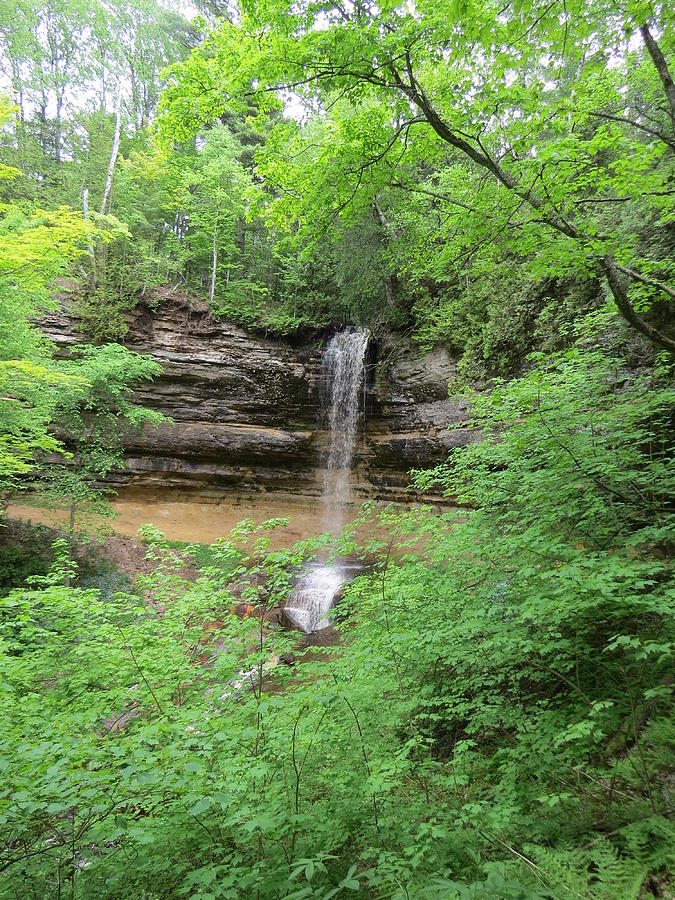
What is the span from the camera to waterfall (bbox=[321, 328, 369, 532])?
16.6 m

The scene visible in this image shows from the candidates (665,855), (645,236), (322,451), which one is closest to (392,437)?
(322,451)

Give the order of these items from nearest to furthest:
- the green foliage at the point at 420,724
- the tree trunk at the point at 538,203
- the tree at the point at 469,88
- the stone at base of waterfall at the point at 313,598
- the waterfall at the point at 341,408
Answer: the green foliage at the point at 420,724
the tree at the point at 469,88
the tree trunk at the point at 538,203
the stone at base of waterfall at the point at 313,598
the waterfall at the point at 341,408

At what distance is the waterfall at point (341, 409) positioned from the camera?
16625mm

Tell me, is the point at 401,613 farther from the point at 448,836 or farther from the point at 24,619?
the point at 24,619

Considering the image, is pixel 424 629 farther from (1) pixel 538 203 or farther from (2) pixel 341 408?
(2) pixel 341 408

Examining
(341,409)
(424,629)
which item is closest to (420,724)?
(424,629)

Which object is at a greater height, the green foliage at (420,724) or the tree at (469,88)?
the tree at (469,88)

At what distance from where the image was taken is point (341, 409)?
16.8 meters

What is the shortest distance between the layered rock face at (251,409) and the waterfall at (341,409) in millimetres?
378

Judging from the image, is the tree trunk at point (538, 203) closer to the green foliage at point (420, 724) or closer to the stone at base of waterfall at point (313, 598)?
the green foliage at point (420, 724)

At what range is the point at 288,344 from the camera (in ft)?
58.0

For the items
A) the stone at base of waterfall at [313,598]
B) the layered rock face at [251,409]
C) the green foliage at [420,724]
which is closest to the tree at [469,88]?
the green foliage at [420,724]

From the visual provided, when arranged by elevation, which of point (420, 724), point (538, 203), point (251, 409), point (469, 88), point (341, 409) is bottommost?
point (420, 724)

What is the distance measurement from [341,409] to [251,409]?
3816 mm
